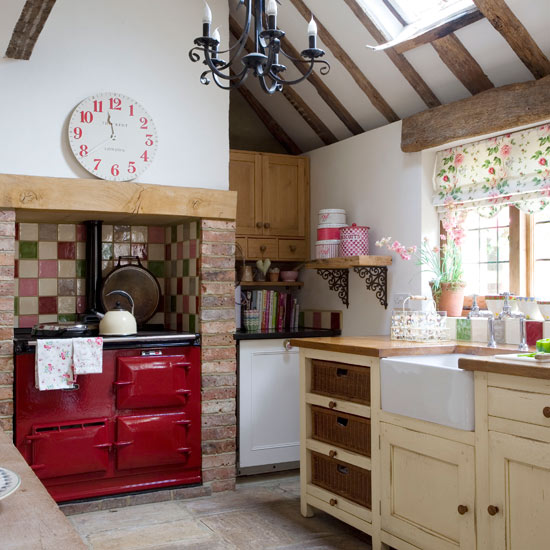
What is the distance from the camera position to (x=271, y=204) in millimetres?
4852

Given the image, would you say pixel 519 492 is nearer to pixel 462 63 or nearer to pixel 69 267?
pixel 462 63

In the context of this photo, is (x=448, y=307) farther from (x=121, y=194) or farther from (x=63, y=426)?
(x=63, y=426)

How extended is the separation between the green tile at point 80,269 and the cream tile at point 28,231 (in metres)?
0.29

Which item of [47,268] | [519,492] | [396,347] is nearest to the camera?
[519,492]

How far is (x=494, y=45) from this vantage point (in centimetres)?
333

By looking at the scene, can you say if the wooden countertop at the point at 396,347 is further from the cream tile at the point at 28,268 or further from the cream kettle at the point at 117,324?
the cream tile at the point at 28,268

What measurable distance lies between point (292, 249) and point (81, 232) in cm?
147

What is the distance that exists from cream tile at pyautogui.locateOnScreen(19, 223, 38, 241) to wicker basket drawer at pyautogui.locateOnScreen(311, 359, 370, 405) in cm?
192

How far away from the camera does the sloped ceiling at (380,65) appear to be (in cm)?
328

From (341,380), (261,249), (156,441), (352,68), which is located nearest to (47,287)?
(156,441)

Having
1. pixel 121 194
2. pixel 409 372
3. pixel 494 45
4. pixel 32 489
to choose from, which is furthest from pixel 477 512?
pixel 121 194

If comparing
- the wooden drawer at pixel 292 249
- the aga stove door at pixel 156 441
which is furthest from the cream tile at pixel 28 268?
the wooden drawer at pixel 292 249

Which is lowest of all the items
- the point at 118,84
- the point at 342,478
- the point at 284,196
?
the point at 342,478

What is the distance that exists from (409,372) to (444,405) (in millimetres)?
231
